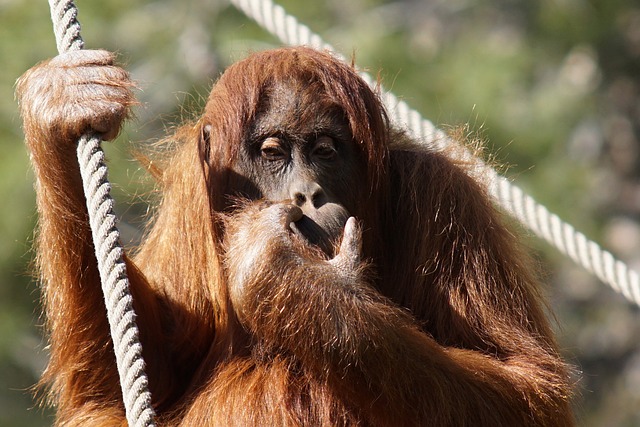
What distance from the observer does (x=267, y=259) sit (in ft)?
13.0

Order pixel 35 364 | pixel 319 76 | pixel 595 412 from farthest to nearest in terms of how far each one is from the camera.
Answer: pixel 595 412, pixel 35 364, pixel 319 76

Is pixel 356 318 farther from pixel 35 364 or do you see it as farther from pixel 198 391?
pixel 35 364

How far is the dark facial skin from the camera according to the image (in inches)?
181

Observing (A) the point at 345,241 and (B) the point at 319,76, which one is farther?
(B) the point at 319,76

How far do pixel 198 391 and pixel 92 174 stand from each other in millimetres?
1339

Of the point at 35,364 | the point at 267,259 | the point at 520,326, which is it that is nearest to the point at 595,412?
the point at 35,364

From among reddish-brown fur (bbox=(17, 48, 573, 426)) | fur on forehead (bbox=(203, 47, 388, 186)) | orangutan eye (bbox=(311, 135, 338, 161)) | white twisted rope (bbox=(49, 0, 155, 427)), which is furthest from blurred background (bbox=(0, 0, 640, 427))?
white twisted rope (bbox=(49, 0, 155, 427))

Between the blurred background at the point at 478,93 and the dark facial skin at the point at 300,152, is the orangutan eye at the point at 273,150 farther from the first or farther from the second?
the blurred background at the point at 478,93

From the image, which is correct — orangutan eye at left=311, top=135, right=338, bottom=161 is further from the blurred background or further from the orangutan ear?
the blurred background

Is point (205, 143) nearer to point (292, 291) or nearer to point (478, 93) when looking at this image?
point (292, 291)

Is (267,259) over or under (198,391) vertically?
over

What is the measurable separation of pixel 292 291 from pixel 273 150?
3.08 feet

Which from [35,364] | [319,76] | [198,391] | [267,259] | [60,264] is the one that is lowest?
[35,364]

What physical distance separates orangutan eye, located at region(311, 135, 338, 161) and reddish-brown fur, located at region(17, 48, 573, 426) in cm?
15
